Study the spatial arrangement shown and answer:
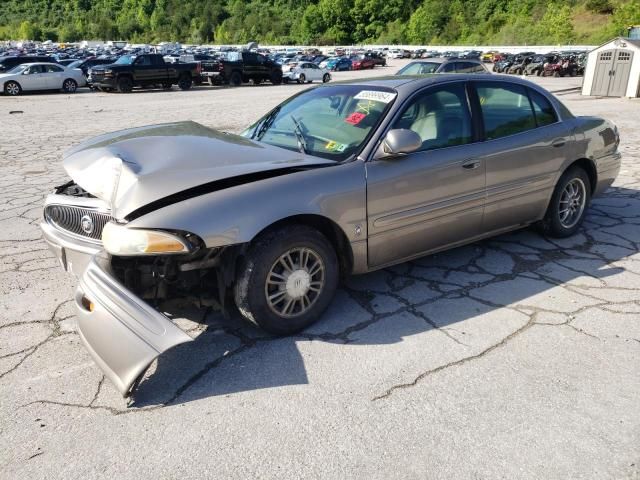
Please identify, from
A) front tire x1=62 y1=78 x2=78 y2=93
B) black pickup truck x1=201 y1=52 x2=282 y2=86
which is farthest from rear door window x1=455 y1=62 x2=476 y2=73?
front tire x1=62 y1=78 x2=78 y2=93

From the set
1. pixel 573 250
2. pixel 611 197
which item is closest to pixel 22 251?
pixel 573 250

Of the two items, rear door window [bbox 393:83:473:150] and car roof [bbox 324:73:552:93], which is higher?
car roof [bbox 324:73:552:93]

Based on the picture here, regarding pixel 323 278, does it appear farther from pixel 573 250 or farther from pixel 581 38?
pixel 581 38

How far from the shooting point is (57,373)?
9.96 feet

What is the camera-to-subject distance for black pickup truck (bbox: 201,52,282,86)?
2795 centimetres

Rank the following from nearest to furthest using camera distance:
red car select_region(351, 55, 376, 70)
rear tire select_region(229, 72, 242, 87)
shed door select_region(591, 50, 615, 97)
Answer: shed door select_region(591, 50, 615, 97) < rear tire select_region(229, 72, 242, 87) < red car select_region(351, 55, 376, 70)

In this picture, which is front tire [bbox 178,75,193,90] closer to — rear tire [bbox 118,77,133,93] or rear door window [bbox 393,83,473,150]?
rear tire [bbox 118,77,133,93]

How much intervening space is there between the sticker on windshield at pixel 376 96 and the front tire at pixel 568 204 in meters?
1.98

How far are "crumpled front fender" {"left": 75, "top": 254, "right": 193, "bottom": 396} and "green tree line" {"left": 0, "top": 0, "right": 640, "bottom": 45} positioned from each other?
76949 millimetres

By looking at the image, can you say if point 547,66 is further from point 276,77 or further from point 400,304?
point 400,304

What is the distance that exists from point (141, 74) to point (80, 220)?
75.0 ft

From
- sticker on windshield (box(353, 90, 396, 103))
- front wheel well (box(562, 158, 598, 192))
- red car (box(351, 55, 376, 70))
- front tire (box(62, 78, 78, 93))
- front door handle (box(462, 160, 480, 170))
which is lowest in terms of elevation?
red car (box(351, 55, 376, 70))

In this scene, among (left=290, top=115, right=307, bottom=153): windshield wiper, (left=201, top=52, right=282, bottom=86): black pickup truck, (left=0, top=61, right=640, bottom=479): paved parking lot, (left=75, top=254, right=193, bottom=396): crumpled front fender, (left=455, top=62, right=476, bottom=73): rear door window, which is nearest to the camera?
(left=0, top=61, right=640, bottom=479): paved parking lot

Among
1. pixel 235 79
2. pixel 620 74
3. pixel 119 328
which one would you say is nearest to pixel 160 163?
pixel 119 328
